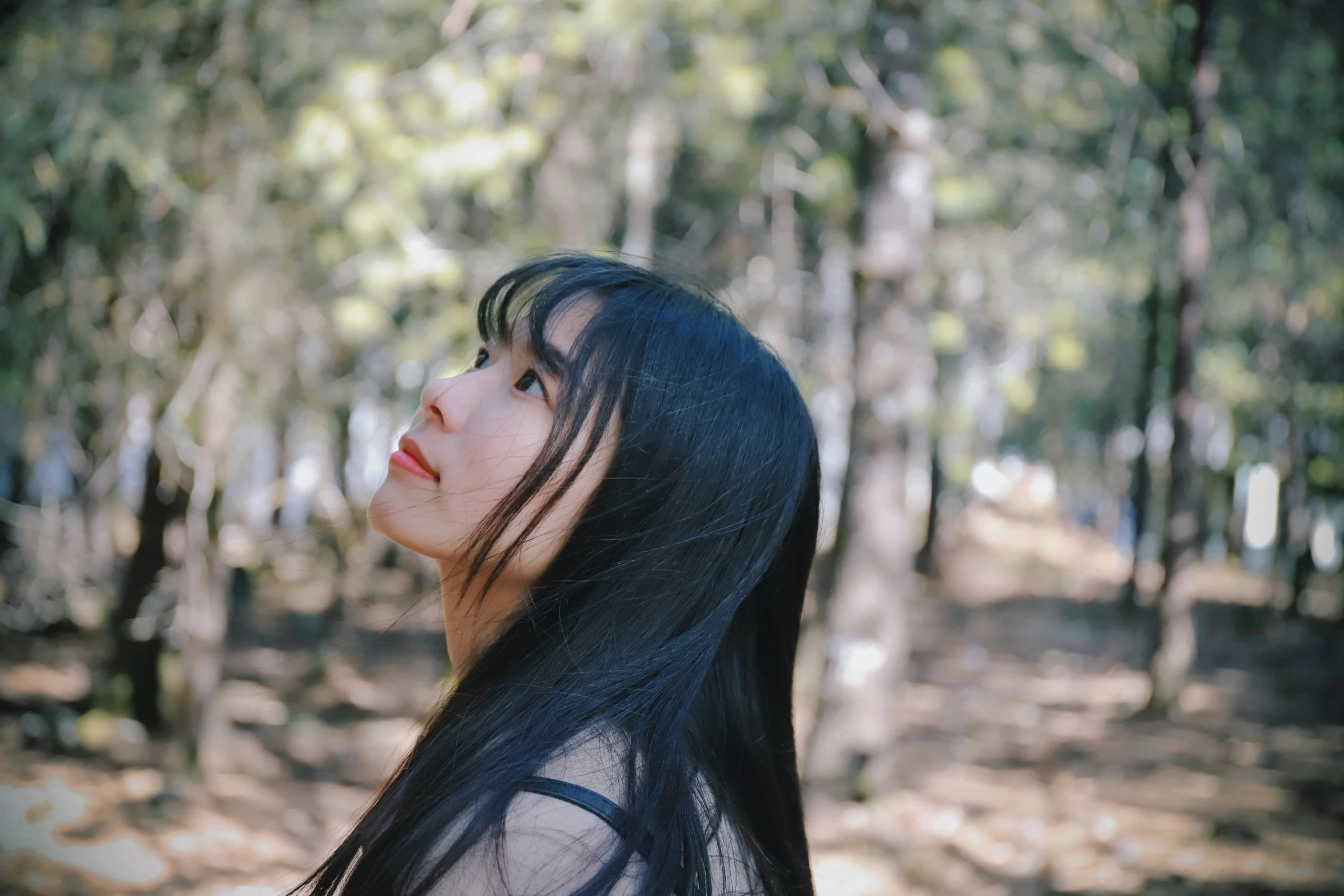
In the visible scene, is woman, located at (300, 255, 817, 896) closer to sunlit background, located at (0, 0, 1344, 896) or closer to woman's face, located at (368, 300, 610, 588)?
woman's face, located at (368, 300, 610, 588)

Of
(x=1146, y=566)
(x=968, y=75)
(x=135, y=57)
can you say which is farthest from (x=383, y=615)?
(x=1146, y=566)

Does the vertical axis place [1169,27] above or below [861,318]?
above

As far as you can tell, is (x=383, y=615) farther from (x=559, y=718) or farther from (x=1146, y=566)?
(x=1146, y=566)

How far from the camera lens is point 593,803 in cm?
108

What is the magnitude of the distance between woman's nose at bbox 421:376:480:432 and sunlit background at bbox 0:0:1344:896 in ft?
1.14

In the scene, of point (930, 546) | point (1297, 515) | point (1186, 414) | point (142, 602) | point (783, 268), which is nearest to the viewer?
point (142, 602)

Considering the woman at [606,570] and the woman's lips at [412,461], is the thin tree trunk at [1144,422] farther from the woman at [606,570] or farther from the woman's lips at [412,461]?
the woman's lips at [412,461]

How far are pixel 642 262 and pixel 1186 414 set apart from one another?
6.42 m

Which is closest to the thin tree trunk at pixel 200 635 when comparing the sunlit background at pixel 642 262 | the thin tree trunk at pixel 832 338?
the sunlit background at pixel 642 262

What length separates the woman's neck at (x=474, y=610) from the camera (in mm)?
1387

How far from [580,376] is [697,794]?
56cm

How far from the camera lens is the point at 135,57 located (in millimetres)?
5551

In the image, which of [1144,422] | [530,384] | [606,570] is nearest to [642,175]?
[530,384]

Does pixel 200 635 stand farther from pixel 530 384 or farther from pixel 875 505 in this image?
pixel 530 384
